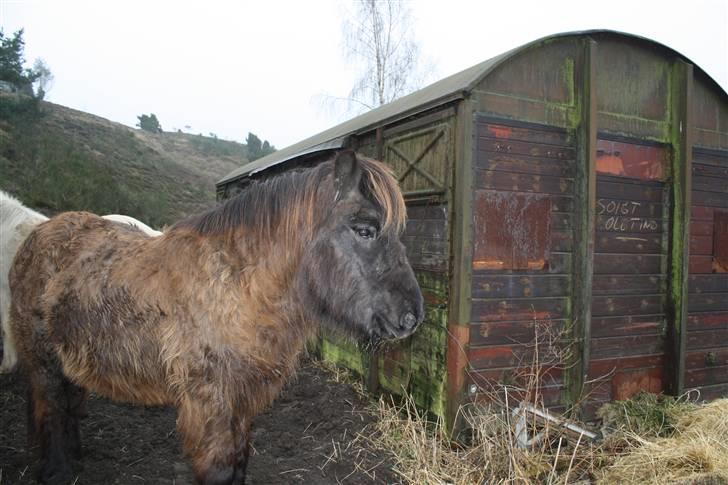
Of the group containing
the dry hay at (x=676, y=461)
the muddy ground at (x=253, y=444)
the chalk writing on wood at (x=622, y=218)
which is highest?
the chalk writing on wood at (x=622, y=218)

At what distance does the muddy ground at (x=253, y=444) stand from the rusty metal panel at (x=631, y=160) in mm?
3191

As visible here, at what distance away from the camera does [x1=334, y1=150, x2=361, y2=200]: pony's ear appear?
228 centimetres

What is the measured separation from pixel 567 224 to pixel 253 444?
3.22 meters

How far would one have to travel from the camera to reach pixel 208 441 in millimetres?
2109

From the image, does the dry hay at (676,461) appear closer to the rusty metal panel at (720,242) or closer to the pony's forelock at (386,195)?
the rusty metal panel at (720,242)

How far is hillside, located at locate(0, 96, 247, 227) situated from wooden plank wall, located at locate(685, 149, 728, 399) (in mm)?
14527

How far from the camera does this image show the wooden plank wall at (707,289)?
4.29m

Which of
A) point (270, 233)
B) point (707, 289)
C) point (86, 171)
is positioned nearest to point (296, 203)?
point (270, 233)

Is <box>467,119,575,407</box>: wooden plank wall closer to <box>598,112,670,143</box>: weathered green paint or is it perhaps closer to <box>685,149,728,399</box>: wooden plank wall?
<box>598,112,670,143</box>: weathered green paint

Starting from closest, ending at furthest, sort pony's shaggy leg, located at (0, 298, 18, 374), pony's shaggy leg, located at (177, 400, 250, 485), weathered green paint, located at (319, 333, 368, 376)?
pony's shaggy leg, located at (177, 400, 250, 485)
pony's shaggy leg, located at (0, 298, 18, 374)
weathered green paint, located at (319, 333, 368, 376)

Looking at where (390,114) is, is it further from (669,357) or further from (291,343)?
(669,357)

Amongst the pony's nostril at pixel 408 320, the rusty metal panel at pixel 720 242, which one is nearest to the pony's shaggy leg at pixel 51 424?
the pony's nostril at pixel 408 320

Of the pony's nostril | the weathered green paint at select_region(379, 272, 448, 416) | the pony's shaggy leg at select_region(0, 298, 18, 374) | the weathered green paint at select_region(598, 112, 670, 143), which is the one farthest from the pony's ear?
the pony's shaggy leg at select_region(0, 298, 18, 374)

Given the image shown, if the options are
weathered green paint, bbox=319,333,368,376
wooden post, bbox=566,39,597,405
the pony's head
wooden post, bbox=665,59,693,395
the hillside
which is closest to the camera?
the pony's head
